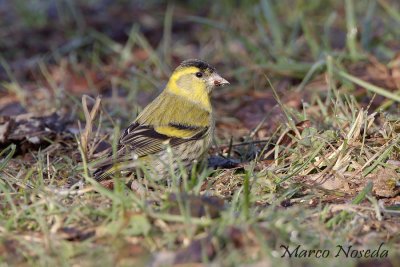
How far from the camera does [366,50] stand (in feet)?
23.0

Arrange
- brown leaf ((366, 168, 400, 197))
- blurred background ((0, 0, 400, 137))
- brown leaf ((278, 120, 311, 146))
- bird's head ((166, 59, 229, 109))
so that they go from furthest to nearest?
1. blurred background ((0, 0, 400, 137))
2. bird's head ((166, 59, 229, 109))
3. brown leaf ((278, 120, 311, 146))
4. brown leaf ((366, 168, 400, 197))

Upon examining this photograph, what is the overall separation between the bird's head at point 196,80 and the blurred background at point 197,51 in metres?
0.41

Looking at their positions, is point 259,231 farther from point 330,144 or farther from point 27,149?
point 27,149

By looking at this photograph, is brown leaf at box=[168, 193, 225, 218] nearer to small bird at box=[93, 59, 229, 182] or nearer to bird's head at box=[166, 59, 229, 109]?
small bird at box=[93, 59, 229, 182]

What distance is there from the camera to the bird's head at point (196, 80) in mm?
5289

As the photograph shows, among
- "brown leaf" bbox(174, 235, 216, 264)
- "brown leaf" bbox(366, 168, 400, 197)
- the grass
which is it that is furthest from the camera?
"brown leaf" bbox(366, 168, 400, 197)

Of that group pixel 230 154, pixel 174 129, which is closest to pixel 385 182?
pixel 230 154

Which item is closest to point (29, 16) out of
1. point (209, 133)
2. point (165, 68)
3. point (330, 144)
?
point (165, 68)

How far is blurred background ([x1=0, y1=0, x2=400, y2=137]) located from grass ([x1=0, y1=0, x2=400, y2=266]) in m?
0.02

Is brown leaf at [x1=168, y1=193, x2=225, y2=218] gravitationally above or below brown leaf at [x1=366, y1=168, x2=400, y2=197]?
above

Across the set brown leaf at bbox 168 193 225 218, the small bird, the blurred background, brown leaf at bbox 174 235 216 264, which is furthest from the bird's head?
brown leaf at bbox 174 235 216 264

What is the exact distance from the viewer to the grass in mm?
3242

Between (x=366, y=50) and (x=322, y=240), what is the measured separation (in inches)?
159

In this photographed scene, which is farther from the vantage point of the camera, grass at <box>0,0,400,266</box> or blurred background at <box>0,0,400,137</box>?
blurred background at <box>0,0,400,137</box>
